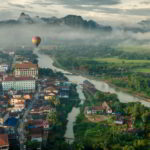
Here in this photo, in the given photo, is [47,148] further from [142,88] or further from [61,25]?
[61,25]

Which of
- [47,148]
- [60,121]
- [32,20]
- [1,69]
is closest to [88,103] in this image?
[60,121]

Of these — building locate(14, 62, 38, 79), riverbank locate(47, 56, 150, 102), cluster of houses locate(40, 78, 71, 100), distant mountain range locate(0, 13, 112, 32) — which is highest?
distant mountain range locate(0, 13, 112, 32)

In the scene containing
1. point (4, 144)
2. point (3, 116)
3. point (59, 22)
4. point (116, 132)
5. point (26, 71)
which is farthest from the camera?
point (59, 22)

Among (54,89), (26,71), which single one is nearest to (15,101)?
(54,89)

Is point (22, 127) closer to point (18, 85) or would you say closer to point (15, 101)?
point (15, 101)

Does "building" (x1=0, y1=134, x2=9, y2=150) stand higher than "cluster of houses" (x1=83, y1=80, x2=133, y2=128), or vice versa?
"building" (x1=0, y1=134, x2=9, y2=150)

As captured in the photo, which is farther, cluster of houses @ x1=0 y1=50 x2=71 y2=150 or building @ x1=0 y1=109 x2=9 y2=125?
building @ x1=0 y1=109 x2=9 y2=125

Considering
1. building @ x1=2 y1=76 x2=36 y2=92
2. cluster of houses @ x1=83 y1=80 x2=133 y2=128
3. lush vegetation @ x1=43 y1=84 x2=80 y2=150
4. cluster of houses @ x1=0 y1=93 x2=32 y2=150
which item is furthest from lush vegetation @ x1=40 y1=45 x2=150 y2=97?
cluster of houses @ x1=0 y1=93 x2=32 y2=150

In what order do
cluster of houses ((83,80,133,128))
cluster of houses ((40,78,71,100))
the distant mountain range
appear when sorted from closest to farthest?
cluster of houses ((83,80,133,128))
cluster of houses ((40,78,71,100))
the distant mountain range

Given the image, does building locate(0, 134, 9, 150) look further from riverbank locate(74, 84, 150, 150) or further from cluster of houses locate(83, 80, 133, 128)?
cluster of houses locate(83, 80, 133, 128)

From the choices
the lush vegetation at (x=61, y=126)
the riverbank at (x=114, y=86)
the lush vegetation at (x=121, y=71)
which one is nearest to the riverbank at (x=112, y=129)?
→ the lush vegetation at (x=61, y=126)

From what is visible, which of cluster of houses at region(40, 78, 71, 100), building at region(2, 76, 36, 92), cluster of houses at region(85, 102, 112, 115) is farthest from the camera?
building at region(2, 76, 36, 92)
